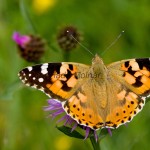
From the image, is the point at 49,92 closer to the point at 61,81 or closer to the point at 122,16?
the point at 61,81

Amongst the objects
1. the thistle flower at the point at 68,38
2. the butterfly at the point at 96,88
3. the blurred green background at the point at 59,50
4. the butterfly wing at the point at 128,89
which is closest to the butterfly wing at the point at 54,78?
the butterfly at the point at 96,88

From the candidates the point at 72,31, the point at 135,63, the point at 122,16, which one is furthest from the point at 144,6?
the point at 135,63

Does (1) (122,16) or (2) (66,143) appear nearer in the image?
(2) (66,143)

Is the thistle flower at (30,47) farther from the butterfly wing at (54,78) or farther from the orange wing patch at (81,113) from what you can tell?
the orange wing patch at (81,113)

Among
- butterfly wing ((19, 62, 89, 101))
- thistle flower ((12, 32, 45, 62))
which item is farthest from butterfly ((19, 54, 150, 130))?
thistle flower ((12, 32, 45, 62))

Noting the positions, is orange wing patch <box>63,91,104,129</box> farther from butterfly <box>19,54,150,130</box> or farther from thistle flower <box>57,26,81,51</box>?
thistle flower <box>57,26,81,51</box>

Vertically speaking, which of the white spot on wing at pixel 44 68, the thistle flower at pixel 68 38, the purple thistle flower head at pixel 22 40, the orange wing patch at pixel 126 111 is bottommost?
the orange wing patch at pixel 126 111
